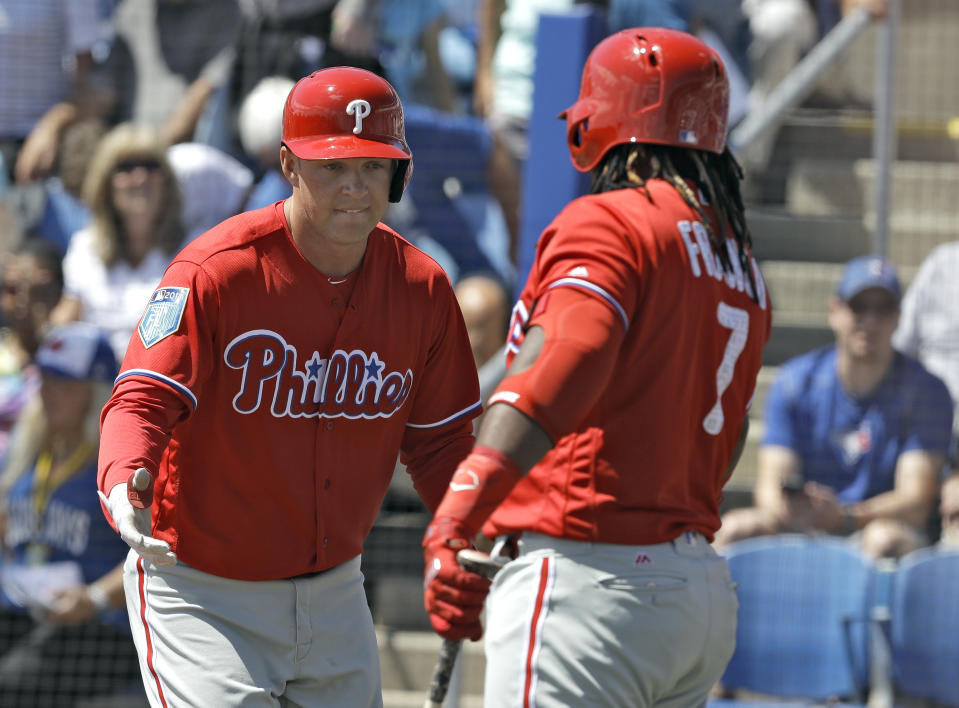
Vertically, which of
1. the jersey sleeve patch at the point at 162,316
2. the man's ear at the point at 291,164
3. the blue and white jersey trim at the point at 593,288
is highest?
the man's ear at the point at 291,164

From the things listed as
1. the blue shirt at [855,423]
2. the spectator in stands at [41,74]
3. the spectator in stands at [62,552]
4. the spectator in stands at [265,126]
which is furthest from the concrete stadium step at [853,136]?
the spectator in stands at [62,552]

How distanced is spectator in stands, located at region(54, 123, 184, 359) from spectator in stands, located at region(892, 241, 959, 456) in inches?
118

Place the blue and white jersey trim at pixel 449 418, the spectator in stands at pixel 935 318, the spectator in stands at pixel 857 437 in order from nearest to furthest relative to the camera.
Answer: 1. the blue and white jersey trim at pixel 449 418
2. the spectator in stands at pixel 857 437
3. the spectator in stands at pixel 935 318

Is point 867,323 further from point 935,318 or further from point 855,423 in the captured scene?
point 935,318

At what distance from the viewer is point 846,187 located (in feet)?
20.9

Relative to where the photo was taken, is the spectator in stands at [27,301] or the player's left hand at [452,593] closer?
the player's left hand at [452,593]

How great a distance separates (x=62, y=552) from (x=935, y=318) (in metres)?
3.52

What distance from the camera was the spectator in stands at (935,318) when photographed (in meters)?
5.31

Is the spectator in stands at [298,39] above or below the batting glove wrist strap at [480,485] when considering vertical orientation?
above

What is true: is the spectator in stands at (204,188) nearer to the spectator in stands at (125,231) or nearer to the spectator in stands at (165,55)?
the spectator in stands at (125,231)

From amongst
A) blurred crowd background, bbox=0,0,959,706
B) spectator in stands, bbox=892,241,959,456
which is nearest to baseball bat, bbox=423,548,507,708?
blurred crowd background, bbox=0,0,959,706

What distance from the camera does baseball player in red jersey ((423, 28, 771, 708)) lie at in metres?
2.15

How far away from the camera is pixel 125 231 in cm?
557

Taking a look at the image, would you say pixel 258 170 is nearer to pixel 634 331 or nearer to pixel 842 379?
pixel 842 379
